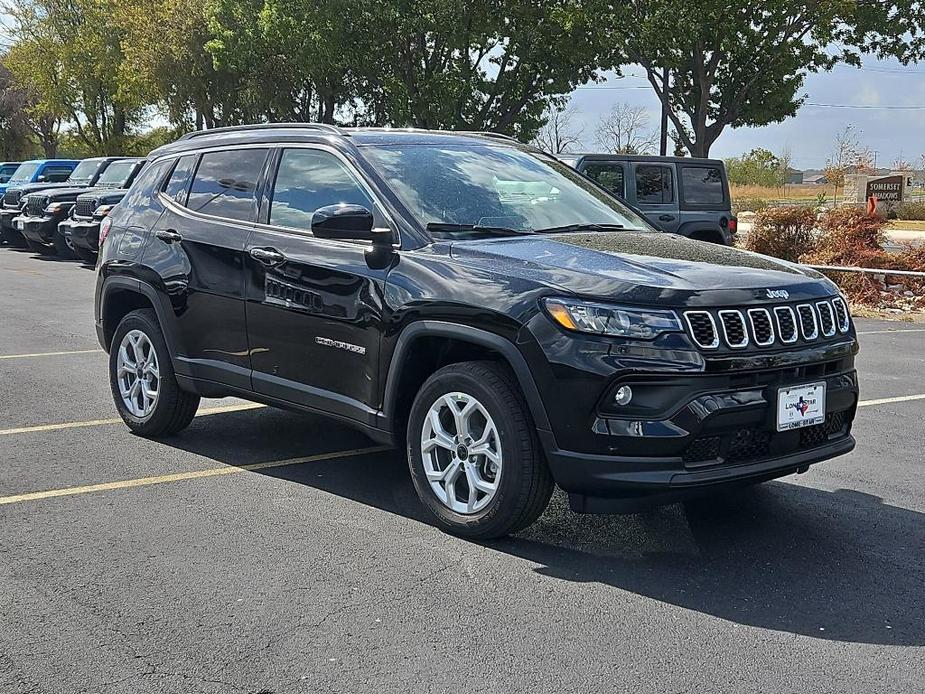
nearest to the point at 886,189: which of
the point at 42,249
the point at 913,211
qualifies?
the point at 913,211

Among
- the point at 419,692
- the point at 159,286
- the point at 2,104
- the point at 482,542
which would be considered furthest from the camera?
the point at 2,104

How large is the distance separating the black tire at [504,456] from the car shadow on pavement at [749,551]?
16 centimetres

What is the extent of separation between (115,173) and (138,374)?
48.9ft

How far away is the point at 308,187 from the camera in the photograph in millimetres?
5883

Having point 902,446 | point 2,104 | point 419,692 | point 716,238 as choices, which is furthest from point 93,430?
point 2,104

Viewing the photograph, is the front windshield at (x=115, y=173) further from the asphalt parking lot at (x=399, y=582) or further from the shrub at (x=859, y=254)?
the asphalt parking lot at (x=399, y=582)

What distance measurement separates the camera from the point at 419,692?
3.52 metres

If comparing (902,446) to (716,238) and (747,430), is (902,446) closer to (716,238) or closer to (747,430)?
(747,430)

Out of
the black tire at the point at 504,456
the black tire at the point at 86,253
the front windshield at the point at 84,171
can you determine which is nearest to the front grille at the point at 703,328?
the black tire at the point at 504,456

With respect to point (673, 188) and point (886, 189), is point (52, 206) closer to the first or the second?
point (673, 188)

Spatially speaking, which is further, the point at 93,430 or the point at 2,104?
the point at 2,104

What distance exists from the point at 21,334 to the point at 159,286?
550 centimetres

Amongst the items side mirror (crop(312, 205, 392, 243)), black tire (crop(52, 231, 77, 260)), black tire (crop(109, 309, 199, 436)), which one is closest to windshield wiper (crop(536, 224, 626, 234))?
side mirror (crop(312, 205, 392, 243))

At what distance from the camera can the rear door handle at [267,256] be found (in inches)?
227
